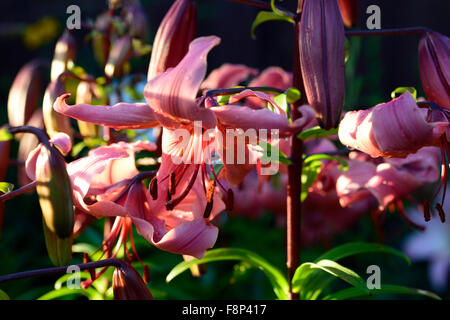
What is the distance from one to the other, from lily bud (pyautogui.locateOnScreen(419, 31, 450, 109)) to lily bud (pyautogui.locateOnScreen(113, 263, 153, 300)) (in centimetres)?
38

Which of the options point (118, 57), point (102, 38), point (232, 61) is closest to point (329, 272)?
point (118, 57)

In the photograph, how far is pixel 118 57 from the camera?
0.90 metres

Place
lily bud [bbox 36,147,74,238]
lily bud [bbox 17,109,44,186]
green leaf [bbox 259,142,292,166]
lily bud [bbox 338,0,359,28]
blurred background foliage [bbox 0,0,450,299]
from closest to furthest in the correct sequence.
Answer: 1. lily bud [bbox 36,147,74,238]
2. green leaf [bbox 259,142,292,166]
3. lily bud [bbox 338,0,359,28]
4. lily bud [bbox 17,109,44,186]
5. blurred background foliage [bbox 0,0,450,299]

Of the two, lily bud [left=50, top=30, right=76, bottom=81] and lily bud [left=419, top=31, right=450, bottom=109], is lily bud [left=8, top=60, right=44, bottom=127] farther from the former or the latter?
lily bud [left=419, top=31, right=450, bottom=109]

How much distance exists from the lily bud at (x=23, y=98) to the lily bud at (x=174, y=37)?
328 millimetres

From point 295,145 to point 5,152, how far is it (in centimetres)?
35

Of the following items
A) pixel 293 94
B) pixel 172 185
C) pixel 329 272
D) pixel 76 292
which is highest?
pixel 293 94

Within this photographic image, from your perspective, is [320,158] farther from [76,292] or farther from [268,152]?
[76,292]

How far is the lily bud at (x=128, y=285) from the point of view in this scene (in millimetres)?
530

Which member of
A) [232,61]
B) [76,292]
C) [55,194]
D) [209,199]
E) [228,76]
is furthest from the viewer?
[232,61]

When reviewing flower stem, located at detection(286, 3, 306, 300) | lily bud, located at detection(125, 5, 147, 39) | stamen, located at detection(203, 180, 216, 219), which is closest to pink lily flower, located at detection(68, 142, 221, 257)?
stamen, located at detection(203, 180, 216, 219)

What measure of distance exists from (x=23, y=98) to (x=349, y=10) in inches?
21.3

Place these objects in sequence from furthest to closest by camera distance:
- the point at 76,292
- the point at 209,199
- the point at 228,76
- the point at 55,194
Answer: the point at 228,76 < the point at 76,292 < the point at 209,199 < the point at 55,194

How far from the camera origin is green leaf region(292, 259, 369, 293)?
0.59m
